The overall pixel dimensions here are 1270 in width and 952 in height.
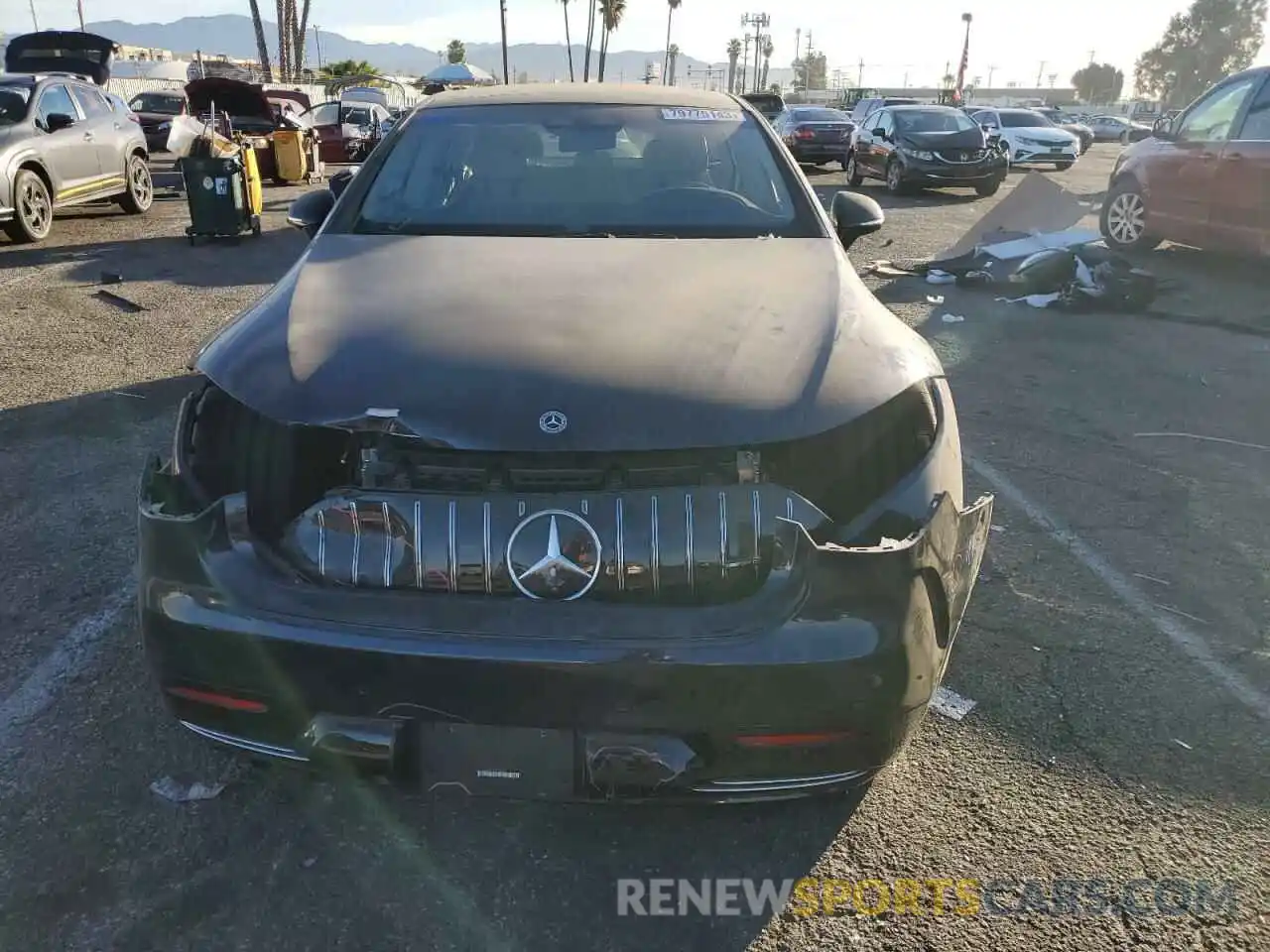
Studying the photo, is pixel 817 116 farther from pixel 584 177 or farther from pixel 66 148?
pixel 584 177

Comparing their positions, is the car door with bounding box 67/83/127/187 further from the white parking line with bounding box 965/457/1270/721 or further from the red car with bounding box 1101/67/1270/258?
the red car with bounding box 1101/67/1270/258

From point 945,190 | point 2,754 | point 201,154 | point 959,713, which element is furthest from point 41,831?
point 945,190

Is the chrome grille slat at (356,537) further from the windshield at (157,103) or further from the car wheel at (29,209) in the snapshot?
the windshield at (157,103)

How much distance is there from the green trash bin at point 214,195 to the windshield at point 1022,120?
751 inches

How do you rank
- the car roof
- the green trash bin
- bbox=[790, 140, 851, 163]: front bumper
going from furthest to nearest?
bbox=[790, 140, 851, 163]: front bumper
the green trash bin
the car roof

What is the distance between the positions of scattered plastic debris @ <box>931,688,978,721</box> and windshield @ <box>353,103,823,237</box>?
1520 mm

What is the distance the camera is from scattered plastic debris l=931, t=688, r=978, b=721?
2.78 m

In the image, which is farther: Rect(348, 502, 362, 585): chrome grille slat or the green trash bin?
the green trash bin

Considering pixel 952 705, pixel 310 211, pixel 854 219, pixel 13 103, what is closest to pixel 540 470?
pixel 952 705

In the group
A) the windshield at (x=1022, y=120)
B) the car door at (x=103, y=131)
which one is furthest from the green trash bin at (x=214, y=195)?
the windshield at (x=1022, y=120)

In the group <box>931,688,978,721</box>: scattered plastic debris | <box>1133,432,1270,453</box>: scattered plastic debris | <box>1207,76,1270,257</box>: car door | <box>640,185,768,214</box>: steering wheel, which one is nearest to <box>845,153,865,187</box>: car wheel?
<box>1207,76,1270,257</box>: car door

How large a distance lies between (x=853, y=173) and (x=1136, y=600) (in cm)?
1617

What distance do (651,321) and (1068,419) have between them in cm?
390

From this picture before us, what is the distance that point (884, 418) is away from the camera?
2.14 meters
